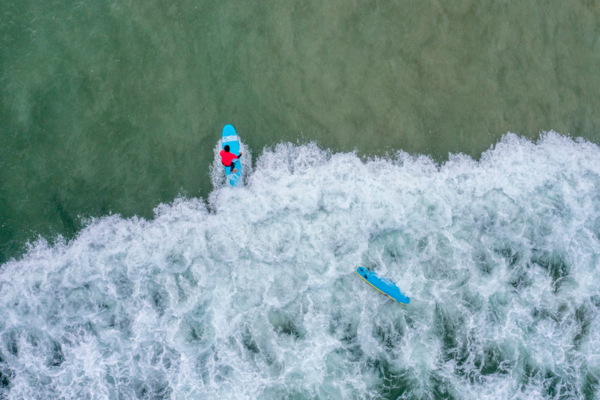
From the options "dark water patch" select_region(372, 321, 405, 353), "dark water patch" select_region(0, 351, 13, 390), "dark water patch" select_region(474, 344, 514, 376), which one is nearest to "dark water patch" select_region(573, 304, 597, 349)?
"dark water patch" select_region(474, 344, 514, 376)

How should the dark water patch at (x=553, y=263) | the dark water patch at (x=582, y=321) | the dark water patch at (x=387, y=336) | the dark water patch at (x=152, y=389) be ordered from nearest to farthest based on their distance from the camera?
the dark water patch at (x=152, y=389), the dark water patch at (x=387, y=336), the dark water patch at (x=582, y=321), the dark water patch at (x=553, y=263)

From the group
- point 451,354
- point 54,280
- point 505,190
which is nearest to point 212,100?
point 54,280

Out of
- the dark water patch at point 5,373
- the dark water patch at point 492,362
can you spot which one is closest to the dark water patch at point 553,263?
the dark water patch at point 492,362

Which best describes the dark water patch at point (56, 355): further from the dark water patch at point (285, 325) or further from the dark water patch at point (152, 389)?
the dark water patch at point (285, 325)

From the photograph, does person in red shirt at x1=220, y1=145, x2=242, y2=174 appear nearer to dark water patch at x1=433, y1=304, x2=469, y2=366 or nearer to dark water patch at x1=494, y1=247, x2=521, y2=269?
dark water patch at x1=433, y1=304, x2=469, y2=366

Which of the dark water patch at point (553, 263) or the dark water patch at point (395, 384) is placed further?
the dark water patch at point (553, 263)

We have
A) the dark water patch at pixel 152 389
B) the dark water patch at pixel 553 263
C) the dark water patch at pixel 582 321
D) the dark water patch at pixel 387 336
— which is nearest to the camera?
the dark water patch at pixel 152 389

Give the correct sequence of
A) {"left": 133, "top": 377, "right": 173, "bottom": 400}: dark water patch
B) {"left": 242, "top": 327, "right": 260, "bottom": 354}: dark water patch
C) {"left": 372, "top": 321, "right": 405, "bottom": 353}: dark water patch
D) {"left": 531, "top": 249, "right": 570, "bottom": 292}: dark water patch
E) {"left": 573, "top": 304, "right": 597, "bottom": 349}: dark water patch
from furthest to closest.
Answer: {"left": 531, "top": 249, "right": 570, "bottom": 292}: dark water patch
{"left": 573, "top": 304, "right": 597, "bottom": 349}: dark water patch
{"left": 372, "top": 321, "right": 405, "bottom": 353}: dark water patch
{"left": 242, "top": 327, "right": 260, "bottom": 354}: dark water patch
{"left": 133, "top": 377, "right": 173, "bottom": 400}: dark water patch
